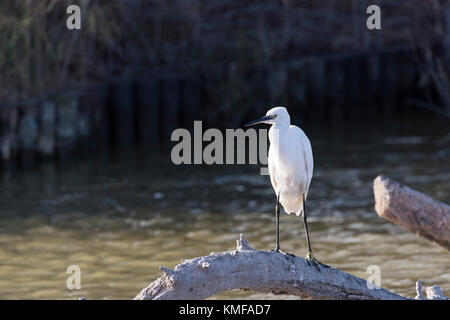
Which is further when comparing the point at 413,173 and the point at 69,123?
the point at 69,123

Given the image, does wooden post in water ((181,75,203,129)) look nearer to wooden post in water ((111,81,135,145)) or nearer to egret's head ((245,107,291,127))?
wooden post in water ((111,81,135,145))

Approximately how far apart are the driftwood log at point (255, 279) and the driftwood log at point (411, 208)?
0.70 meters

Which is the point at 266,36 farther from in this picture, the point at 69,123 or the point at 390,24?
the point at 69,123

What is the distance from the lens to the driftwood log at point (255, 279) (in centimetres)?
532

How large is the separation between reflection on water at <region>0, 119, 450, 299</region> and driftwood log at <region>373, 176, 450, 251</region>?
3.05 m

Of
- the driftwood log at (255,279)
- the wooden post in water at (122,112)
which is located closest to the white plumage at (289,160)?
the driftwood log at (255,279)

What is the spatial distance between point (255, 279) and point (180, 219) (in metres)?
5.78

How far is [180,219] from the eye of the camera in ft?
37.2

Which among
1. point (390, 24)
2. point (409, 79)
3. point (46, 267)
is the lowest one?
point (46, 267)

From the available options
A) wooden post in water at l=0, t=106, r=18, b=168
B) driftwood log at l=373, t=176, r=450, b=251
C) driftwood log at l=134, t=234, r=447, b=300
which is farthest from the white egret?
wooden post in water at l=0, t=106, r=18, b=168

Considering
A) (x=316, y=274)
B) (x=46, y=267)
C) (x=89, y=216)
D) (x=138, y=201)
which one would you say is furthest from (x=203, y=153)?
(x=316, y=274)

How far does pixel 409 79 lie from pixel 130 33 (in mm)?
7495

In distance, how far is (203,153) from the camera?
1595 cm

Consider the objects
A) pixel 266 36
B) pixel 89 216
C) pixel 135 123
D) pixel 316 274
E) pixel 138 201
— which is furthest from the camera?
pixel 266 36
